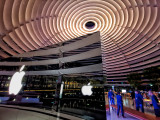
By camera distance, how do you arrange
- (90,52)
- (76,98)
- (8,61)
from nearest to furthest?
(76,98) < (90,52) < (8,61)

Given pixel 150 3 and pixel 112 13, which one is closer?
pixel 150 3

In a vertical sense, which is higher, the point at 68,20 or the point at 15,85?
the point at 68,20

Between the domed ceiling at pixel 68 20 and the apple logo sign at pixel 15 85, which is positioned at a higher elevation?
the domed ceiling at pixel 68 20

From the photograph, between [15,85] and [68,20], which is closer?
[15,85]

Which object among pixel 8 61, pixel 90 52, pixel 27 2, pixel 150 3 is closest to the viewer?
pixel 27 2

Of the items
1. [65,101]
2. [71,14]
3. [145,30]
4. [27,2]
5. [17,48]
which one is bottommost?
[65,101]

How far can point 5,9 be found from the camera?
4664mm

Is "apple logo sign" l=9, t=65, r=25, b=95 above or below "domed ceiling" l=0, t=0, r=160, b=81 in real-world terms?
below

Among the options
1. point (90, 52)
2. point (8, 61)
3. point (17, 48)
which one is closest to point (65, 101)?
point (17, 48)

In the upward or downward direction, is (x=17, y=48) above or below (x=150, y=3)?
below

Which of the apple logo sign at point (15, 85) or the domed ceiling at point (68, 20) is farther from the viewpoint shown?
the domed ceiling at point (68, 20)

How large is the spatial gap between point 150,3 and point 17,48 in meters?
11.3

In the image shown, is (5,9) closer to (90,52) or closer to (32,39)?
(32,39)

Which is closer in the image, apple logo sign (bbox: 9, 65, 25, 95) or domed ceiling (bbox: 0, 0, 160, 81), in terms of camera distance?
apple logo sign (bbox: 9, 65, 25, 95)
